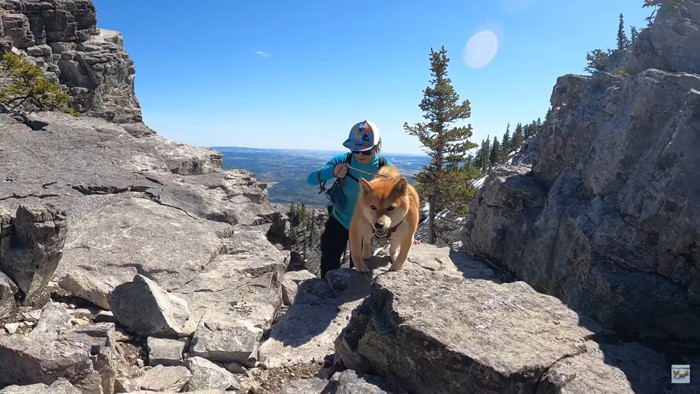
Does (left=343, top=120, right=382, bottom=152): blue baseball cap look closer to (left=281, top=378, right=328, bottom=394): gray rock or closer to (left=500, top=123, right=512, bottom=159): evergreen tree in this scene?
(left=281, top=378, right=328, bottom=394): gray rock

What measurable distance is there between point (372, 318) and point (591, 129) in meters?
8.34

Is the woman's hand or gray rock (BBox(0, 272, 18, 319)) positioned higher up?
the woman's hand

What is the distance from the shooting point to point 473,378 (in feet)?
10.8

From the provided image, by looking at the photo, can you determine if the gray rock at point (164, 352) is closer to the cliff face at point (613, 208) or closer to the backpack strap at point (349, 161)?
the backpack strap at point (349, 161)

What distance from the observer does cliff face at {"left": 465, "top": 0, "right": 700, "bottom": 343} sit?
5.11 metres

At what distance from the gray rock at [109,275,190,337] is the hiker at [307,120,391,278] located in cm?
350

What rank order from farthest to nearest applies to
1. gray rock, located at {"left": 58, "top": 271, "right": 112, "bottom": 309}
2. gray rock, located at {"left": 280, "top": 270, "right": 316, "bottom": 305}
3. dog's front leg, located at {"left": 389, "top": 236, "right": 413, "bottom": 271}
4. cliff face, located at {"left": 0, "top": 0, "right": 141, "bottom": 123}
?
cliff face, located at {"left": 0, "top": 0, "right": 141, "bottom": 123}, dog's front leg, located at {"left": 389, "top": 236, "right": 413, "bottom": 271}, gray rock, located at {"left": 280, "top": 270, "right": 316, "bottom": 305}, gray rock, located at {"left": 58, "top": 271, "right": 112, "bottom": 309}

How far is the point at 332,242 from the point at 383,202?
91.0 inches

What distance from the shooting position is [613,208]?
6.88 meters

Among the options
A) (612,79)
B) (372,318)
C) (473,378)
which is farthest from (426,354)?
(612,79)

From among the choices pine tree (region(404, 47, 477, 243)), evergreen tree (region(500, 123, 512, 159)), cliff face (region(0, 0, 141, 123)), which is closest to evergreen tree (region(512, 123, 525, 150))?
evergreen tree (region(500, 123, 512, 159))

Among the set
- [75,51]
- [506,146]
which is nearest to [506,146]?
[506,146]

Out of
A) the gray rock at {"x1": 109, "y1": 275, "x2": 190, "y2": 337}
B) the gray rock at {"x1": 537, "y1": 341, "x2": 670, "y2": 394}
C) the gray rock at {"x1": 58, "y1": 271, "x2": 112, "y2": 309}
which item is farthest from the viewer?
the gray rock at {"x1": 58, "y1": 271, "x2": 112, "y2": 309}

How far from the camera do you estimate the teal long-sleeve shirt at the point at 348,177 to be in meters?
7.49
